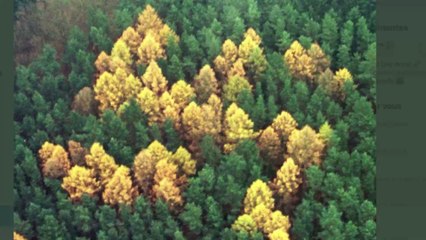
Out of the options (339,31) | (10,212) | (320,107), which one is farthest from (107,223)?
(339,31)

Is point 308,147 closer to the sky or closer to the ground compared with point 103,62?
closer to the ground

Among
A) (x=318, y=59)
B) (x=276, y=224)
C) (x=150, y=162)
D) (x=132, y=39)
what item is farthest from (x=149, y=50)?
(x=276, y=224)

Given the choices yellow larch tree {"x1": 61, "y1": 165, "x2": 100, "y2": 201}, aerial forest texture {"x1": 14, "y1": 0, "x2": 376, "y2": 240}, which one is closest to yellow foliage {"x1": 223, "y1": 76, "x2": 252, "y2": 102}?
aerial forest texture {"x1": 14, "y1": 0, "x2": 376, "y2": 240}

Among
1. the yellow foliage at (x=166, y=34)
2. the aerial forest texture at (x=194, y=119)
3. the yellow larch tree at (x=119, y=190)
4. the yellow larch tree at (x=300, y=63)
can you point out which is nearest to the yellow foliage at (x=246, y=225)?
the aerial forest texture at (x=194, y=119)

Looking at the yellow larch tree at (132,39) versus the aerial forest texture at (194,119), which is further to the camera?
the yellow larch tree at (132,39)

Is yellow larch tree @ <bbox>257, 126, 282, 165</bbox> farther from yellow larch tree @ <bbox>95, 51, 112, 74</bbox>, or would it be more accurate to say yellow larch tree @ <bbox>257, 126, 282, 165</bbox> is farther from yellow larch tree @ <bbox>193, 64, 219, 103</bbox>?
yellow larch tree @ <bbox>95, 51, 112, 74</bbox>

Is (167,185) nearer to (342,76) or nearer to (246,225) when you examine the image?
(246,225)

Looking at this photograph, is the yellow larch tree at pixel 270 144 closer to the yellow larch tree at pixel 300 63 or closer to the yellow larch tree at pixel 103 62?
the yellow larch tree at pixel 300 63
